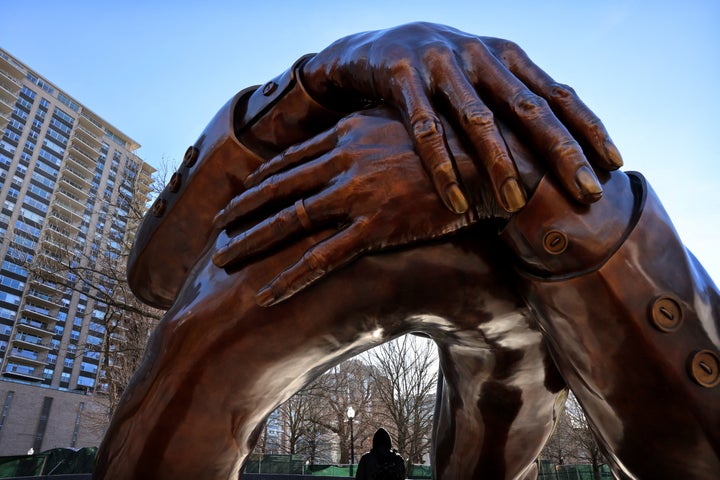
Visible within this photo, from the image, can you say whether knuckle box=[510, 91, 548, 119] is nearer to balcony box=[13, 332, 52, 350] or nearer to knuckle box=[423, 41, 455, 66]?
knuckle box=[423, 41, 455, 66]

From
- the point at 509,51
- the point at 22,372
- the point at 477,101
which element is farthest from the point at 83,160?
the point at 477,101

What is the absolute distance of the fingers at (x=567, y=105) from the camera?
0.96 meters

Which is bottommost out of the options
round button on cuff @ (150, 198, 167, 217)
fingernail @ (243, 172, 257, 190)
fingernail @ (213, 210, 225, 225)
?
fingernail @ (213, 210, 225, 225)

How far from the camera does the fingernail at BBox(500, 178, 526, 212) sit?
2.94ft

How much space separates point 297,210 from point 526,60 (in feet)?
2.17

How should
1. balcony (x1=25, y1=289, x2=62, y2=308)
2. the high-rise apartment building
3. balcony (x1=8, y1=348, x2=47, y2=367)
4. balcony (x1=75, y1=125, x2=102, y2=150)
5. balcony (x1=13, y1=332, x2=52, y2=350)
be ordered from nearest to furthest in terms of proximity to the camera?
the high-rise apartment building → balcony (x1=8, y1=348, x2=47, y2=367) → balcony (x1=13, y1=332, x2=52, y2=350) → balcony (x1=25, y1=289, x2=62, y2=308) → balcony (x1=75, y1=125, x2=102, y2=150)

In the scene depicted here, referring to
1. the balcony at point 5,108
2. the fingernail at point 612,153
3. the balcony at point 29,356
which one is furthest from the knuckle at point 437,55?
the balcony at point 5,108

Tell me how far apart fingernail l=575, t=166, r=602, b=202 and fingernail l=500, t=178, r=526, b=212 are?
10cm

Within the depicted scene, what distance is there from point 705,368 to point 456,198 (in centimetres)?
57

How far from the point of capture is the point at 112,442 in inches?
42.5

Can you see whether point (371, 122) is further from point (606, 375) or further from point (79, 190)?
point (79, 190)

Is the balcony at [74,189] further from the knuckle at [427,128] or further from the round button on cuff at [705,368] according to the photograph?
the round button on cuff at [705,368]

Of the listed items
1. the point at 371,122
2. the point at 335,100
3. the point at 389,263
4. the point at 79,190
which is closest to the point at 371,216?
the point at 389,263

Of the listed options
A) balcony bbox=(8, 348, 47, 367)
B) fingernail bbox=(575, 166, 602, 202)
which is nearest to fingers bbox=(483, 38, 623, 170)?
fingernail bbox=(575, 166, 602, 202)
